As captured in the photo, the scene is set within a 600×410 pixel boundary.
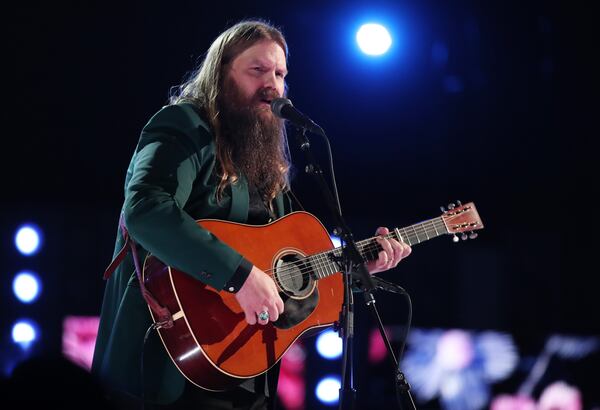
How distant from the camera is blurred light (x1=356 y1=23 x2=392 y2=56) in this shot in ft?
21.3

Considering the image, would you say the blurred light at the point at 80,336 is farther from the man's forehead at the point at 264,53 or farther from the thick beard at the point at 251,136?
the man's forehead at the point at 264,53

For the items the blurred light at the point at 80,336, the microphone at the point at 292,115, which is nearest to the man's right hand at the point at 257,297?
the microphone at the point at 292,115

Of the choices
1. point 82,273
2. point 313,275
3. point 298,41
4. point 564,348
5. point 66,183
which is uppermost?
point 298,41

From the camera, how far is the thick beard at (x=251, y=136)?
3.26 m

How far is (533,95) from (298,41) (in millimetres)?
2225

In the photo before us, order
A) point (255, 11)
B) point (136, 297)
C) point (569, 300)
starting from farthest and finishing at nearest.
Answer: point (569, 300) < point (255, 11) < point (136, 297)

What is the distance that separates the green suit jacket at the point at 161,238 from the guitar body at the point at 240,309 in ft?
0.27

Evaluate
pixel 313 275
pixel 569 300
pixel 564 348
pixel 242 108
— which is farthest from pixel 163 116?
pixel 569 300

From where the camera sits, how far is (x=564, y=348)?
23.0 ft

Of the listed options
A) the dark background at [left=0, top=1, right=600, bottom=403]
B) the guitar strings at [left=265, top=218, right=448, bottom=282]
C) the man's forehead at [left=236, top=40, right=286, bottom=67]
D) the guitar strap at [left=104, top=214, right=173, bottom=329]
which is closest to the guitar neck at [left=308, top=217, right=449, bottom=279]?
the guitar strings at [left=265, top=218, right=448, bottom=282]

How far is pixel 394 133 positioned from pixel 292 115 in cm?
425

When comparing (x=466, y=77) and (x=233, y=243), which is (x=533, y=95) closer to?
(x=466, y=77)

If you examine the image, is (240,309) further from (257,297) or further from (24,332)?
(24,332)

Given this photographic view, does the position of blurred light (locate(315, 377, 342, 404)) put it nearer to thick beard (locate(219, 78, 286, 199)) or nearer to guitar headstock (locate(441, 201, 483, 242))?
guitar headstock (locate(441, 201, 483, 242))
